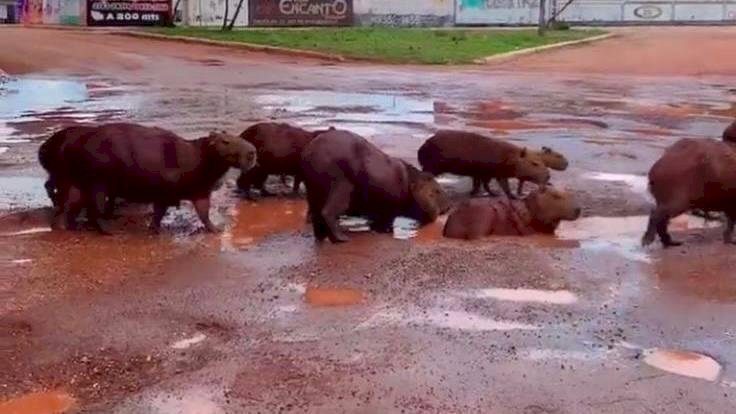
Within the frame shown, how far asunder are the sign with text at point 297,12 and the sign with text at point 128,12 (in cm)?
379

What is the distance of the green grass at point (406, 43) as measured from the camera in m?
31.8

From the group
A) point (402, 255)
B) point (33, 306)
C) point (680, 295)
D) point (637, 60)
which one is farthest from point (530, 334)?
point (637, 60)

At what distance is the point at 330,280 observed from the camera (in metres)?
7.20

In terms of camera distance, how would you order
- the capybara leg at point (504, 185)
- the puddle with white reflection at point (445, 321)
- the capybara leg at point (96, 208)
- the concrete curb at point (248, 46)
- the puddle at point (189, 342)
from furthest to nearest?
1. the concrete curb at point (248, 46)
2. the capybara leg at point (504, 185)
3. the capybara leg at point (96, 208)
4. the puddle with white reflection at point (445, 321)
5. the puddle at point (189, 342)

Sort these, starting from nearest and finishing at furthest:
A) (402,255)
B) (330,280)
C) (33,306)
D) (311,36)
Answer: (33,306)
(330,280)
(402,255)
(311,36)

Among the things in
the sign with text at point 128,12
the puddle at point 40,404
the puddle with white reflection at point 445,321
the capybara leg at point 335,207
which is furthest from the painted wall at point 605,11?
the puddle at point 40,404

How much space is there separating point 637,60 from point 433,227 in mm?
23922

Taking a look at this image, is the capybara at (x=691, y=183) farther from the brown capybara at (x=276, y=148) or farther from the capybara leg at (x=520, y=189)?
the brown capybara at (x=276, y=148)

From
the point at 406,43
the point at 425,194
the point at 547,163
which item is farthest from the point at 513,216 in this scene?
the point at 406,43

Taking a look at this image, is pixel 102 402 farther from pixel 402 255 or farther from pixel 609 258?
pixel 609 258

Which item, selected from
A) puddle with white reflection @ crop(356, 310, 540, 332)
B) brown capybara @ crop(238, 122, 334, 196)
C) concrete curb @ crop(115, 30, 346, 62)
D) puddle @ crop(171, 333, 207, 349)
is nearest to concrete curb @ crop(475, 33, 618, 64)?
concrete curb @ crop(115, 30, 346, 62)

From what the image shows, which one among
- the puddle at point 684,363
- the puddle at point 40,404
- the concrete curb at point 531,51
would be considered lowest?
the puddle at point 40,404

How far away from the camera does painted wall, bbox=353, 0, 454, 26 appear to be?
54.0 m

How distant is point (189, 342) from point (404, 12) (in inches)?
1940
